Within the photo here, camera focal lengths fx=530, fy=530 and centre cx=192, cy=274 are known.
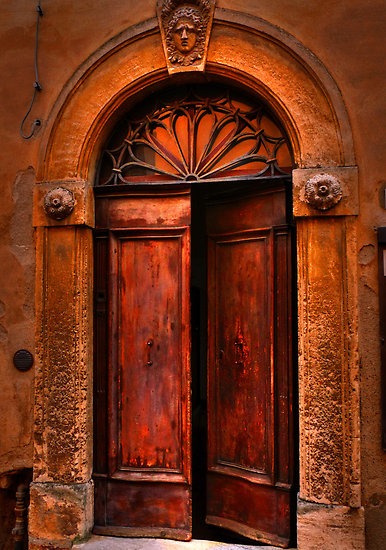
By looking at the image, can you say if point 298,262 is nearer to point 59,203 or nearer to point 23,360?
point 59,203

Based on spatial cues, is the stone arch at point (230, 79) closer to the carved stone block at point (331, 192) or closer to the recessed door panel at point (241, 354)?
the carved stone block at point (331, 192)

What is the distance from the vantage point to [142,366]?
14.1 ft

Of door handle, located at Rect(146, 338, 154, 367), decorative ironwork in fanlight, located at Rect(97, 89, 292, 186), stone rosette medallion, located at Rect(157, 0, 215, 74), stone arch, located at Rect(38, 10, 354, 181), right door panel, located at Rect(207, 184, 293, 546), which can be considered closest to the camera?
stone arch, located at Rect(38, 10, 354, 181)

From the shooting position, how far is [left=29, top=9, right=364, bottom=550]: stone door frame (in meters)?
3.71

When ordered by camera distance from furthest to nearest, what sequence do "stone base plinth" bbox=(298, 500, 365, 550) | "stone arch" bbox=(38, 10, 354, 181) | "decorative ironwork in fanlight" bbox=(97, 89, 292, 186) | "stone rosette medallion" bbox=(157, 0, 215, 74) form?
1. "decorative ironwork in fanlight" bbox=(97, 89, 292, 186)
2. "stone rosette medallion" bbox=(157, 0, 215, 74)
3. "stone arch" bbox=(38, 10, 354, 181)
4. "stone base plinth" bbox=(298, 500, 365, 550)

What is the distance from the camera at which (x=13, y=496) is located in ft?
14.4

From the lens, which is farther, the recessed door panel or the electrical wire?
the electrical wire

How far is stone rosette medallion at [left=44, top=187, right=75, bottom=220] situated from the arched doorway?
0.94 ft

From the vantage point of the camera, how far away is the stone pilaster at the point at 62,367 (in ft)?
13.4

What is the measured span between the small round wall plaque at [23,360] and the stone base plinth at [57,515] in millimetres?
916

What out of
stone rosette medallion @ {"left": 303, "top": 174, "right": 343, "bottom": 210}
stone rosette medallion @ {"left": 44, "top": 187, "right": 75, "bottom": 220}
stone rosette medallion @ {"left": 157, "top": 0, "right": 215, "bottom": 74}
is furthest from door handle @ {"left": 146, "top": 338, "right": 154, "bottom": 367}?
stone rosette medallion @ {"left": 157, "top": 0, "right": 215, "bottom": 74}

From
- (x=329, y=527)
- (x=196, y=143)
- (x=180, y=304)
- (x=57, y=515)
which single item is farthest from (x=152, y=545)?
(x=196, y=143)

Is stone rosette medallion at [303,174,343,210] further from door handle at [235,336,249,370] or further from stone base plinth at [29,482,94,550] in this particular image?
stone base plinth at [29,482,94,550]

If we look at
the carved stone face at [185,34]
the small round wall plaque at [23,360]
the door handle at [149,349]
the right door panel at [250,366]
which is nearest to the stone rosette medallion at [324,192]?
the right door panel at [250,366]
